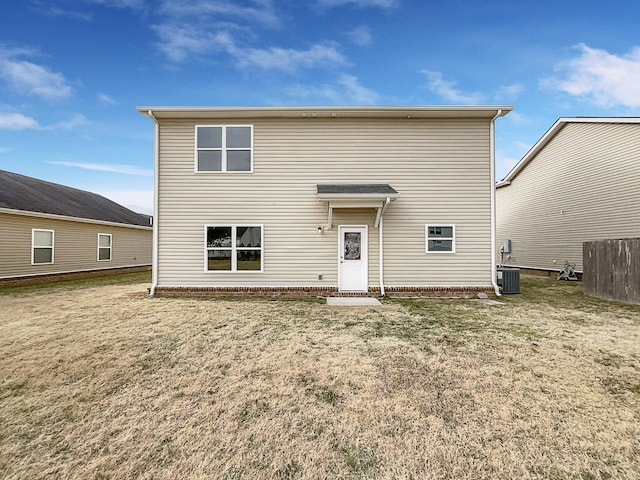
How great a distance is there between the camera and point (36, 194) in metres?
14.1

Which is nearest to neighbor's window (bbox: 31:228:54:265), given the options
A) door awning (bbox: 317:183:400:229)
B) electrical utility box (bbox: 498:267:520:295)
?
door awning (bbox: 317:183:400:229)

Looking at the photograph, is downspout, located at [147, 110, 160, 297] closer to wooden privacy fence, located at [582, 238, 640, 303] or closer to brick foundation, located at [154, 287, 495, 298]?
brick foundation, located at [154, 287, 495, 298]

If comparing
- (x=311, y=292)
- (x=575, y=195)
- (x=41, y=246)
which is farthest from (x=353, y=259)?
(x=41, y=246)

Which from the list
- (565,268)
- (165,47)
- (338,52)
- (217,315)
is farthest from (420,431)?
(165,47)

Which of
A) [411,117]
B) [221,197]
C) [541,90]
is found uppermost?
[541,90]

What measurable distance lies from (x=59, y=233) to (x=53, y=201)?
7.03 ft

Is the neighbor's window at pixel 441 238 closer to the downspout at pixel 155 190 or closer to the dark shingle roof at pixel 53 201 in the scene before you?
the downspout at pixel 155 190

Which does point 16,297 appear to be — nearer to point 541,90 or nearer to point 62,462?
point 62,462

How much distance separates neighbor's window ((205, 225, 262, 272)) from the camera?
9156 mm

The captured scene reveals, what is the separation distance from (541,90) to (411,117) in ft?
35.9

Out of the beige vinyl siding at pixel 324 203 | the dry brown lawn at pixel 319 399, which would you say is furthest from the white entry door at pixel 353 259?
the dry brown lawn at pixel 319 399

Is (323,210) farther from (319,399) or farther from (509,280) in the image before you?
(319,399)

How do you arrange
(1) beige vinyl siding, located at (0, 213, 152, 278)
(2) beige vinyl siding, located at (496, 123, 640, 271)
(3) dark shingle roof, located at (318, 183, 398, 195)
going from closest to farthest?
(3) dark shingle roof, located at (318, 183, 398, 195) → (2) beige vinyl siding, located at (496, 123, 640, 271) → (1) beige vinyl siding, located at (0, 213, 152, 278)

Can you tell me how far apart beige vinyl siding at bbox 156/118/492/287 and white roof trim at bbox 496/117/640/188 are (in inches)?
255
